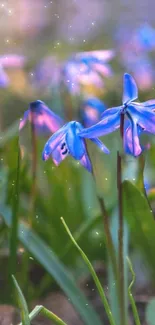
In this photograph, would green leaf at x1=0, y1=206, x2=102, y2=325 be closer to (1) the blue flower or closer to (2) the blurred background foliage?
(2) the blurred background foliage

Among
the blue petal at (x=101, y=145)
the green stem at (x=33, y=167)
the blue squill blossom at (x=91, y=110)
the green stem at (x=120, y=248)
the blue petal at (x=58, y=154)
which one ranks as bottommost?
the green stem at (x=120, y=248)

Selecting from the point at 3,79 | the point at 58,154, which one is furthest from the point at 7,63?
the point at 58,154

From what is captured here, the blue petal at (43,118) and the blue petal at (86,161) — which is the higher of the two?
the blue petal at (43,118)

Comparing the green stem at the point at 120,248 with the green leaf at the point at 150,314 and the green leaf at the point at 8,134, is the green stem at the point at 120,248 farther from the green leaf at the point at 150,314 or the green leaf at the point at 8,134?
the green leaf at the point at 8,134

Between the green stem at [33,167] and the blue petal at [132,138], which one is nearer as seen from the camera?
the blue petal at [132,138]

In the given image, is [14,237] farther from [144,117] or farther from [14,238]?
[144,117]

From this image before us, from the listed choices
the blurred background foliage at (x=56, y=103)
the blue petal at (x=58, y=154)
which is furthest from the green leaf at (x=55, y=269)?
the blue petal at (x=58, y=154)

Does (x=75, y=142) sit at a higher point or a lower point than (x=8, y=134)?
lower
